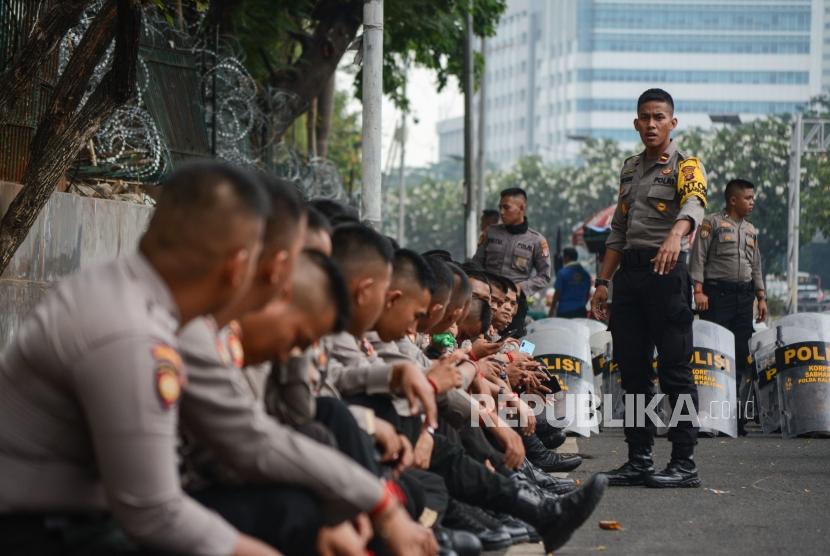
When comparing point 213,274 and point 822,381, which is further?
point 822,381

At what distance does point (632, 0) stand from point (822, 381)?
172 m

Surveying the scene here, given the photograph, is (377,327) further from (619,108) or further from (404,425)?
(619,108)

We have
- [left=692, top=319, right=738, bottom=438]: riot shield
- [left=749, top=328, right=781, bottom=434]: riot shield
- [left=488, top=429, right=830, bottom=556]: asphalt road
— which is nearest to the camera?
[left=488, top=429, right=830, bottom=556]: asphalt road

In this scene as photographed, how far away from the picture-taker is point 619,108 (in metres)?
178

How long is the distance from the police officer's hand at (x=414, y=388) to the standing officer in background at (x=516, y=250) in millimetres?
7655

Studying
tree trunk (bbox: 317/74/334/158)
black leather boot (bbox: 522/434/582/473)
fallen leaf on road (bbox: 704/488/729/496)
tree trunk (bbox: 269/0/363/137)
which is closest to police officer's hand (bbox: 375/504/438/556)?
fallen leaf on road (bbox: 704/488/729/496)

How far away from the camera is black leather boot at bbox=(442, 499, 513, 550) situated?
6.03 metres

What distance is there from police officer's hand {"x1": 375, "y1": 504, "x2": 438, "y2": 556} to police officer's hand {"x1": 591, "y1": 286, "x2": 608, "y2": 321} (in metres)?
5.00

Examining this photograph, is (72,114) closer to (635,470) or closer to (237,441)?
(635,470)

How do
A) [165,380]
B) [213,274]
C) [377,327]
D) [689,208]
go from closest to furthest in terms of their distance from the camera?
1. [165,380]
2. [213,274]
3. [377,327]
4. [689,208]

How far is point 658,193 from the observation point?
8.65 metres

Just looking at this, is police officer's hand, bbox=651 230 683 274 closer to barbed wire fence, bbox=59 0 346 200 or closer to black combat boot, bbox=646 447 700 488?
black combat boot, bbox=646 447 700 488

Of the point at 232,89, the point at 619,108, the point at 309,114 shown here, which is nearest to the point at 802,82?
the point at 619,108

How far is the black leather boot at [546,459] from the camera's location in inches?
366
